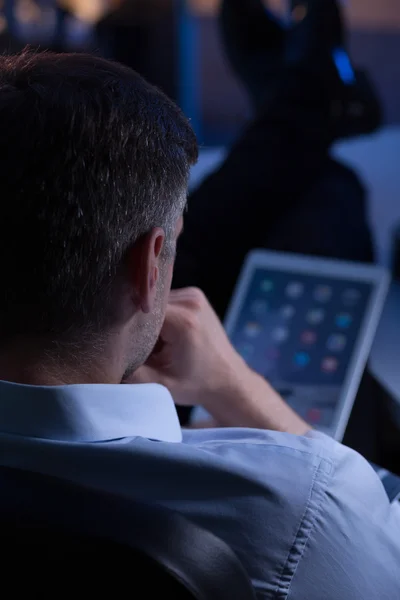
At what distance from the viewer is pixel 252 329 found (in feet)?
3.73

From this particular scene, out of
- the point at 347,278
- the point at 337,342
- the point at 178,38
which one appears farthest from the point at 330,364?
the point at 178,38

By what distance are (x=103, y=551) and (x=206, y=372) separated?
0.48 meters

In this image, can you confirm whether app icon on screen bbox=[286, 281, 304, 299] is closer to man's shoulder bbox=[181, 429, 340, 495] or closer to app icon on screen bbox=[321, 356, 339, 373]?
app icon on screen bbox=[321, 356, 339, 373]

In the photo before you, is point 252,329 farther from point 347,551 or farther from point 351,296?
point 347,551

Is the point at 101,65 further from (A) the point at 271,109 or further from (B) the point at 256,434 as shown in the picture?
(A) the point at 271,109

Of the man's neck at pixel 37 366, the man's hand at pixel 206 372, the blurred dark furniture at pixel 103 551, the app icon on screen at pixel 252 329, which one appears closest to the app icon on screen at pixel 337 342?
the app icon on screen at pixel 252 329

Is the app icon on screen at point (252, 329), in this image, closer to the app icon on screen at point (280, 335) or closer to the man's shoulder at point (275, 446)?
the app icon on screen at point (280, 335)

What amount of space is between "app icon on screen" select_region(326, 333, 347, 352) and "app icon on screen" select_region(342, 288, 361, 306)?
0.05 m

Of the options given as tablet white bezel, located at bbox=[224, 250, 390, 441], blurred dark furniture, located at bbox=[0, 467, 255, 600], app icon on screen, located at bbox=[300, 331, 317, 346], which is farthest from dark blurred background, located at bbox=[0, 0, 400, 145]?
blurred dark furniture, located at bbox=[0, 467, 255, 600]

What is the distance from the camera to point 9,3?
154 inches

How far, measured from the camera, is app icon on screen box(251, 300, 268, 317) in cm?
114

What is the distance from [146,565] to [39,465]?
0.16 meters

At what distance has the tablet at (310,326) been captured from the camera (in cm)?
104

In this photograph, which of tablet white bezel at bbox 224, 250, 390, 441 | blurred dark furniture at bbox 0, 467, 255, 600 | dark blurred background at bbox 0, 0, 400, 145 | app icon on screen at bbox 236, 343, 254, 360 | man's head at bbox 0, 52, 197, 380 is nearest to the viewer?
blurred dark furniture at bbox 0, 467, 255, 600
